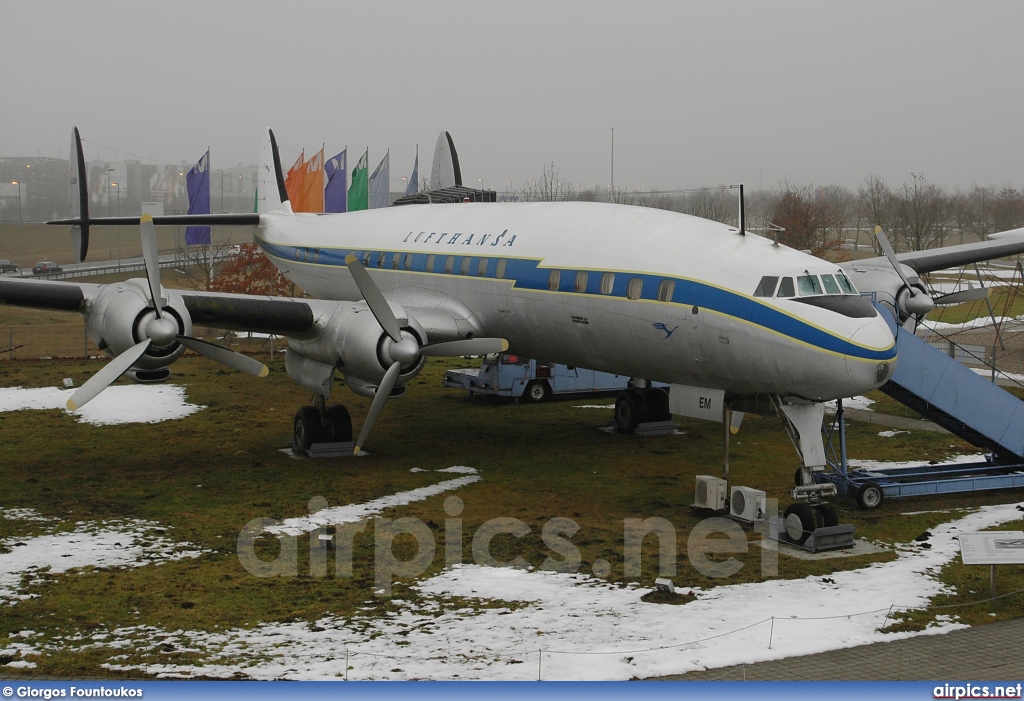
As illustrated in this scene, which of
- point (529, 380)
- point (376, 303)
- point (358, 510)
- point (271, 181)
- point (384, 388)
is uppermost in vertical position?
point (271, 181)

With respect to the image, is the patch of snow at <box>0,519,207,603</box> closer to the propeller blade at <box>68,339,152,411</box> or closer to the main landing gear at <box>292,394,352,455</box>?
the propeller blade at <box>68,339,152,411</box>

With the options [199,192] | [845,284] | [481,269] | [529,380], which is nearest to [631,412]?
[529,380]

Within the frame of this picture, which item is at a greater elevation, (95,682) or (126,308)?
(126,308)

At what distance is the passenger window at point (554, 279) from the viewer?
731 inches

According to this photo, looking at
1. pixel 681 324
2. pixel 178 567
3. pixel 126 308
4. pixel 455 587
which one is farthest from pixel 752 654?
pixel 126 308

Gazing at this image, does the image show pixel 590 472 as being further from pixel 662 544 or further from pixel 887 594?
pixel 887 594

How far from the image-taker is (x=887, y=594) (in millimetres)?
13117

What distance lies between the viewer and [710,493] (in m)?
16.9

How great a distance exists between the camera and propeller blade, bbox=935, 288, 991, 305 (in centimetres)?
2219

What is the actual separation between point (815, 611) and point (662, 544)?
3.32m

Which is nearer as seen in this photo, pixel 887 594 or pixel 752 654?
pixel 752 654

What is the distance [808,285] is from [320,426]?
35.2ft

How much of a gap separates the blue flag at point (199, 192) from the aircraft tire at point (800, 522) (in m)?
43.3

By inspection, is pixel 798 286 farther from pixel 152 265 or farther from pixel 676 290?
pixel 152 265
